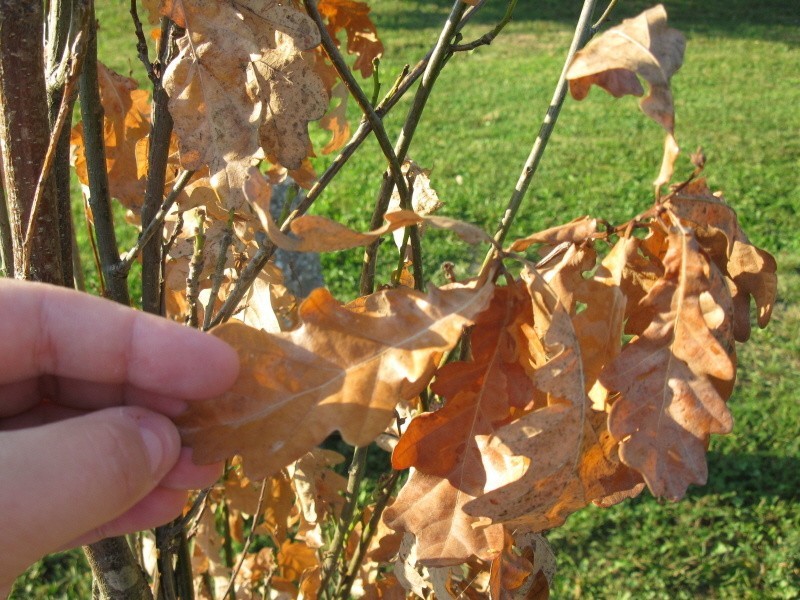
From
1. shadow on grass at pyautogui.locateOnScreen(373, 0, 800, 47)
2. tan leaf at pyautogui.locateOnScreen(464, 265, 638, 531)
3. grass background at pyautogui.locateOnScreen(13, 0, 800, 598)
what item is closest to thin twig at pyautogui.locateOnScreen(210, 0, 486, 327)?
tan leaf at pyautogui.locateOnScreen(464, 265, 638, 531)

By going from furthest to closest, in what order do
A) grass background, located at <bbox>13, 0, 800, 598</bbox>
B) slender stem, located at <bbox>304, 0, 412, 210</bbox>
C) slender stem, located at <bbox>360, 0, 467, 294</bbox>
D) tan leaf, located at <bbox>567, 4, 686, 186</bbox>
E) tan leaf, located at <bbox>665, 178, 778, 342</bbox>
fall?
grass background, located at <bbox>13, 0, 800, 598</bbox>, slender stem, located at <bbox>360, 0, 467, 294</bbox>, slender stem, located at <bbox>304, 0, 412, 210</bbox>, tan leaf, located at <bbox>665, 178, 778, 342</bbox>, tan leaf, located at <bbox>567, 4, 686, 186</bbox>

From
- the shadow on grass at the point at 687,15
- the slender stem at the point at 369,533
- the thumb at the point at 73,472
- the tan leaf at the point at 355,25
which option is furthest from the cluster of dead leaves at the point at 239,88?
the shadow on grass at the point at 687,15

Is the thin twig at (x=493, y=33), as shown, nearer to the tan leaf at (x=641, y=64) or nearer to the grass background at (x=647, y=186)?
the tan leaf at (x=641, y=64)

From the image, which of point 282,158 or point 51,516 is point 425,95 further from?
point 51,516

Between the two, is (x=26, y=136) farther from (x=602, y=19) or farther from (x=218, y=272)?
(x=602, y=19)

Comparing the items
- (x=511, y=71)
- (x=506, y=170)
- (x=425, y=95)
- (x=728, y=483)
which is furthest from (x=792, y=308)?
(x=511, y=71)

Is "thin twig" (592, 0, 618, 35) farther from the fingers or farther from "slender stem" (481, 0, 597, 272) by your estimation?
the fingers

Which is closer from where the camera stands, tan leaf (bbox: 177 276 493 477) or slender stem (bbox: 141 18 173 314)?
tan leaf (bbox: 177 276 493 477)
